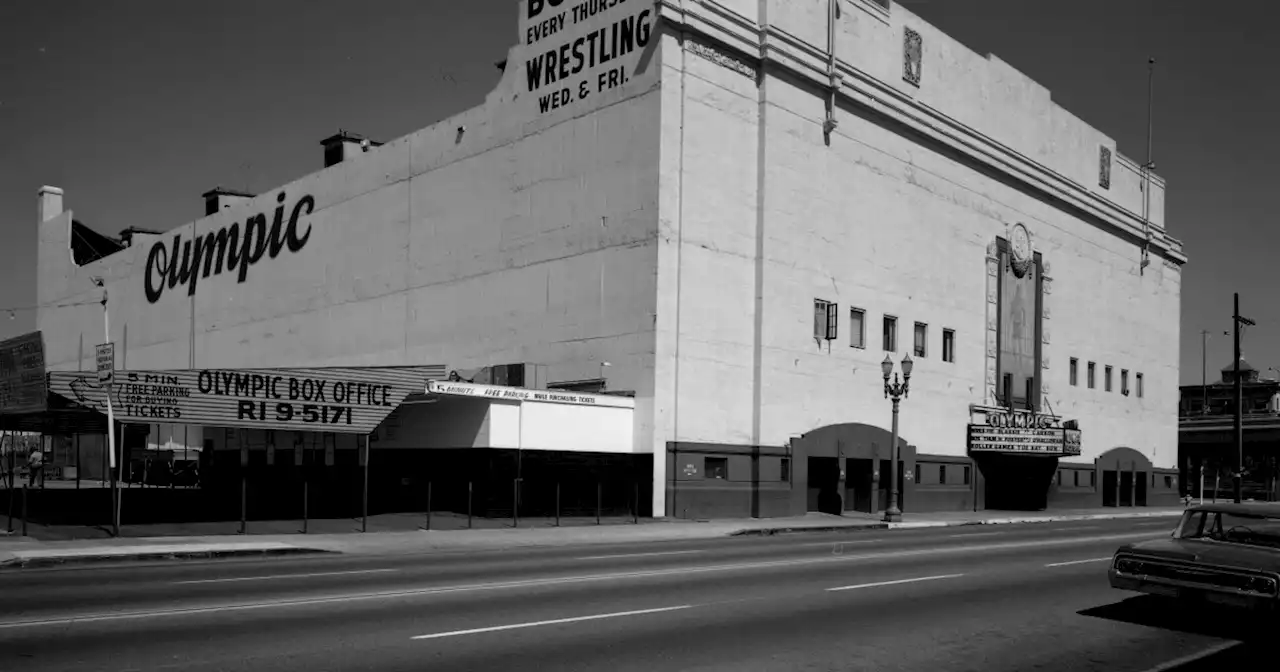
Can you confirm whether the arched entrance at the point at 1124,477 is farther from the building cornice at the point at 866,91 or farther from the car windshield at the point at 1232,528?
the car windshield at the point at 1232,528

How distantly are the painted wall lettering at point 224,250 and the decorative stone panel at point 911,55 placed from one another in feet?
96.2

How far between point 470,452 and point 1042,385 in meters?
32.6

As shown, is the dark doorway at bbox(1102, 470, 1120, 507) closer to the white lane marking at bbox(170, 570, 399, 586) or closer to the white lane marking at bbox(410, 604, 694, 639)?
the white lane marking at bbox(170, 570, 399, 586)

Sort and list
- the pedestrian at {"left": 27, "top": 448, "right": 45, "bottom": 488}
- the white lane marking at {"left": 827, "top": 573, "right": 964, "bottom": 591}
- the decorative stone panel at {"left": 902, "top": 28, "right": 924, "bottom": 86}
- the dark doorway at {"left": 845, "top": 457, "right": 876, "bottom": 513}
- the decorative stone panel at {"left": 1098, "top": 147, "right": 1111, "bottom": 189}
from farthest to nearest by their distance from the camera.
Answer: the decorative stone panel at {"left": 1098, "top": 147, "right": 1111, "bottom": 189} → the decorative stone panel at {"left": 902, "top": 28, "right": 924, "bottom": 86} → the dark doorway at {"left": 845, "top": 457, "right": 876, "bottom": 513} → the pedestrian at {"left": 27, "top": 448, "right": 45, "bottom": 488} → the white lane marking at {"left": 827, "top": 573, "right": 964, "bottom": 591}

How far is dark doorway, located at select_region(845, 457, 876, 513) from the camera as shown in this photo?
44.2 metres

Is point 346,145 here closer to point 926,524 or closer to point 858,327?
point 858,327

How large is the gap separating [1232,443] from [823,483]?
72979 mm

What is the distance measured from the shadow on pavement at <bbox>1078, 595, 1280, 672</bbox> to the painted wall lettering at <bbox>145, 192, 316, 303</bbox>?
1863 inches

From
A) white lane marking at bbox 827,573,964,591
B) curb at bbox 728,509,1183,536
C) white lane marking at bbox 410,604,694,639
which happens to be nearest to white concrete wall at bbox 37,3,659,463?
curb at bbox 728,509,1183,536

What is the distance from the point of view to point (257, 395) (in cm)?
2806

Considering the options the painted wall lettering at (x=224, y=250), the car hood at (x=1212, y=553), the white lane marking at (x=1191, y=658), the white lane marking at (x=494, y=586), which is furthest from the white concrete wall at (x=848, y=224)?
the painted wall lettering at (x=224, y=250)

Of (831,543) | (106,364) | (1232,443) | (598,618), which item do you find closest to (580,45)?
(831,543)

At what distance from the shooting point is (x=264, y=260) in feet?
193

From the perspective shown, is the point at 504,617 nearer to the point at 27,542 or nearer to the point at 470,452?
the point at 27,542
